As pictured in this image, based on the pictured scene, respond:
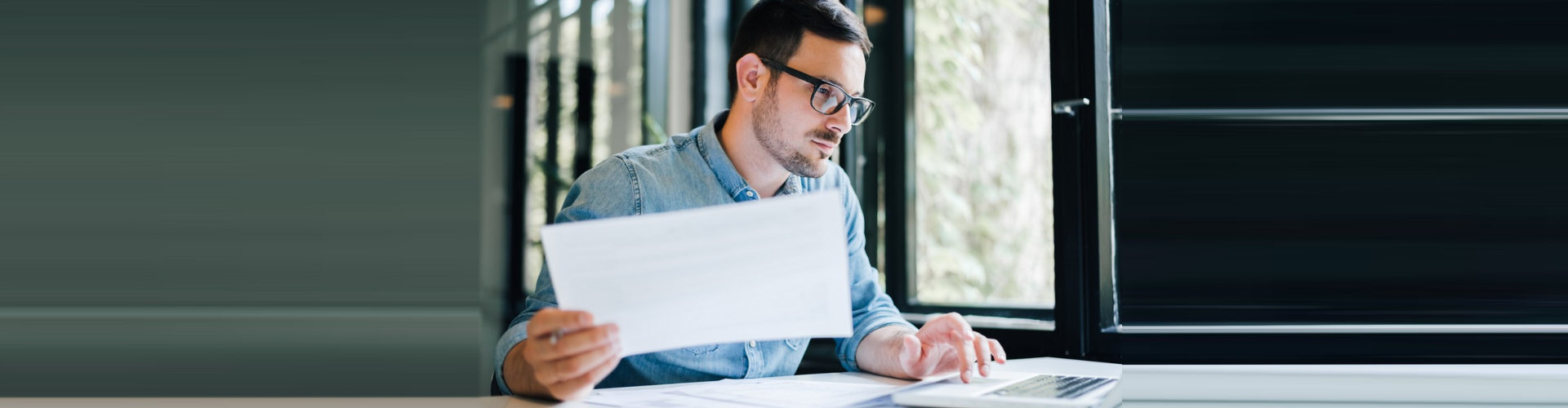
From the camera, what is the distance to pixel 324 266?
0.78m

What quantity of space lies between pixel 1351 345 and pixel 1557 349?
24 centimetres

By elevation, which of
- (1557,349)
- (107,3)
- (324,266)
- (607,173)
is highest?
(107,3)

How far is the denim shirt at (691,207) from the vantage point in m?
1.35

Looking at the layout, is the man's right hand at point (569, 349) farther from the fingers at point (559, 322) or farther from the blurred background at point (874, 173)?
the blurred background at point (874, 173)

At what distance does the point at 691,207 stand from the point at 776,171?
162 mm

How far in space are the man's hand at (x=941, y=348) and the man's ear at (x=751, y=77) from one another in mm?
457

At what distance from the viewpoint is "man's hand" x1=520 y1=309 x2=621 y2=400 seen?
926mm

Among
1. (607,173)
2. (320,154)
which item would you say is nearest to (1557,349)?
(607,173)

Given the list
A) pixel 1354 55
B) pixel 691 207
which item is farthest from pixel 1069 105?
pixel 691 207

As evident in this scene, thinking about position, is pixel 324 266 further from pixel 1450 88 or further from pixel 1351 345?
pixel 1450 88

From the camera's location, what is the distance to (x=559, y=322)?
3.03ft

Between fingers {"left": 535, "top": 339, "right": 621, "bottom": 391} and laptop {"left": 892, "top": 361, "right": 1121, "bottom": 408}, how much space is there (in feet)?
0.99

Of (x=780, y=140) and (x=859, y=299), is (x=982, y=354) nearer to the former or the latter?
(x=859, y=299)

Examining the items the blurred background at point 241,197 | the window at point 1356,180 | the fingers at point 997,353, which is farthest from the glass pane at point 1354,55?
the blurred background at point 241,197
